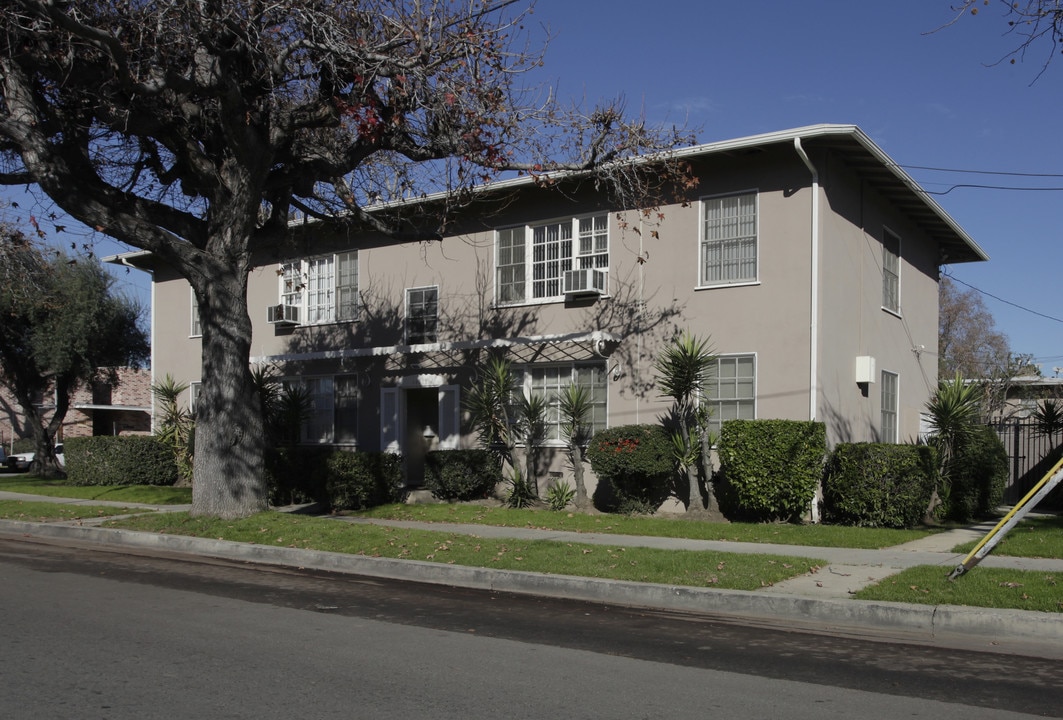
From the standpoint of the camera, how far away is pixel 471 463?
713 inches

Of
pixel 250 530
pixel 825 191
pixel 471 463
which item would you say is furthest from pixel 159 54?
pixel 825 191

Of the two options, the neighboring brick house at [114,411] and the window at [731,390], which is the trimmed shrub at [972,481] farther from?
the neighboring brick house at [114,411]

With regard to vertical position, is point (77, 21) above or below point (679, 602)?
above

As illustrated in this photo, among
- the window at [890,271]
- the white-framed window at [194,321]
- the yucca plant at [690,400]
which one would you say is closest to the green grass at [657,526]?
the yucca plant at [690,400]

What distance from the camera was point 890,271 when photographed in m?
18.7

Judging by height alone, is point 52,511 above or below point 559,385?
below

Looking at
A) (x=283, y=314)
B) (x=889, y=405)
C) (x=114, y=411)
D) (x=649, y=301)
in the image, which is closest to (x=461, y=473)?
(x=649, y=301)

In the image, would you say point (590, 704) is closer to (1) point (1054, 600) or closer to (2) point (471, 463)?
(1) point (1054, 600)

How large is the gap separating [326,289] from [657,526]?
35.6 feet

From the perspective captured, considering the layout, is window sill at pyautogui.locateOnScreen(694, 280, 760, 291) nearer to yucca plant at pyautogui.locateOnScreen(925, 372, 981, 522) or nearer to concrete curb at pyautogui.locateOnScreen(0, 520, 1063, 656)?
yucca plant at pyautogui.locateOnScreen(925, 372, 981, 522)

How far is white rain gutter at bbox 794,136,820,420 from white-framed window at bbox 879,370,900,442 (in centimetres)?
326

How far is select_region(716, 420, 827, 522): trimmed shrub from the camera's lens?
14.6 meters

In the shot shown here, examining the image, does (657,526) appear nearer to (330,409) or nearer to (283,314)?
(330,409)

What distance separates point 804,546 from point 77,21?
36.0ft
